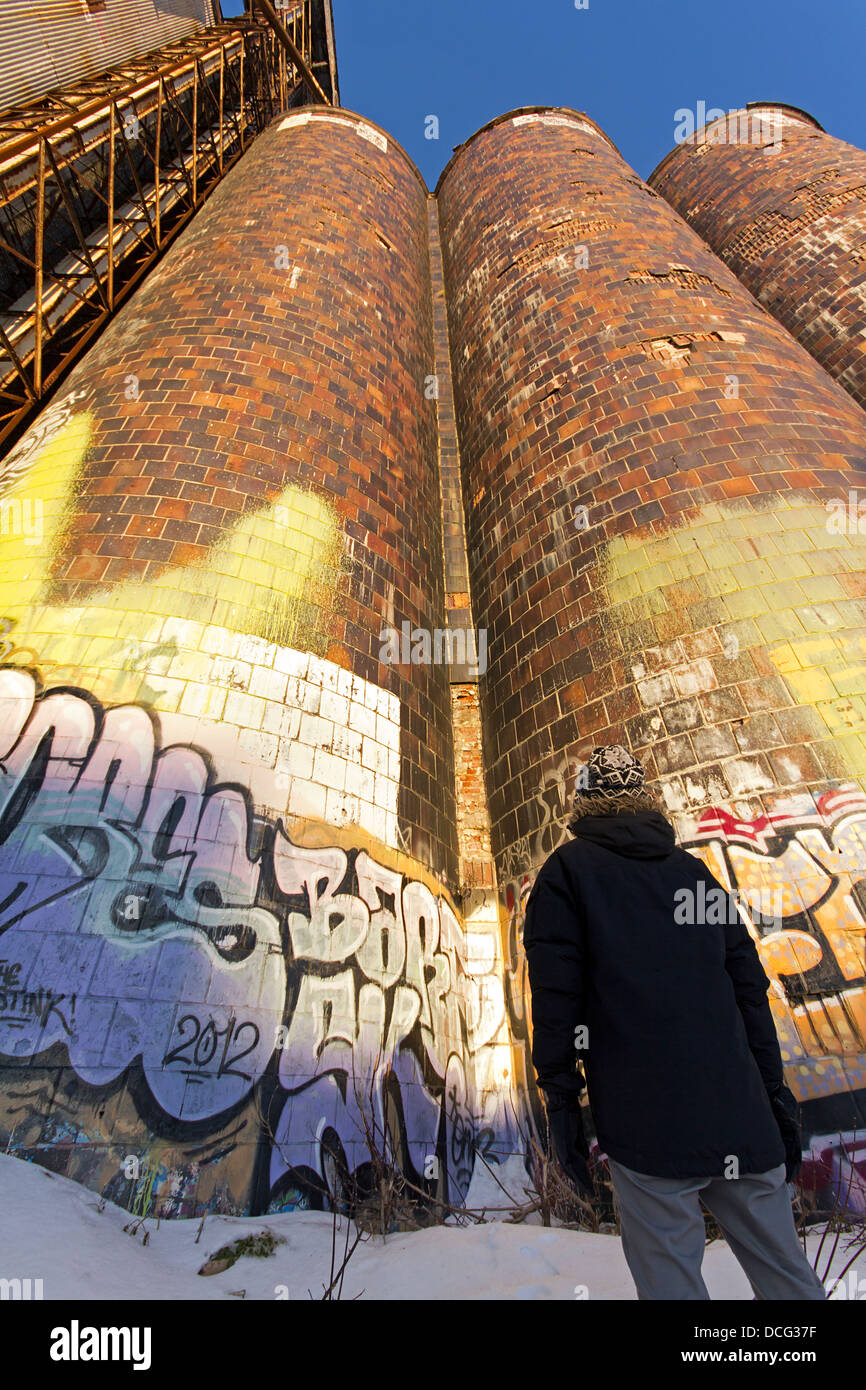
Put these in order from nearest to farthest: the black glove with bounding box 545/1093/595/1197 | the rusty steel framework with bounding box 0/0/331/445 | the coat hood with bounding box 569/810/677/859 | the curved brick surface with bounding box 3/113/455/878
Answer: the black glove with bounding box 545/1093/595/1197
the coat hood with bounding box 569/810/677/859
the curved brick surface with bounding box 3/113/455/878
the rusty steel framework with bounding box 0/0/331/445

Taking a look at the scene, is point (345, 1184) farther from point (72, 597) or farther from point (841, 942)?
point (72, 597)

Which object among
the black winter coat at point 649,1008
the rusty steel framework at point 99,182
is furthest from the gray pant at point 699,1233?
the rusty steel framework at point 99,182

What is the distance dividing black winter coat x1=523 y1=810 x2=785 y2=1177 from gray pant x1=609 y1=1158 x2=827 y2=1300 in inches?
4.2

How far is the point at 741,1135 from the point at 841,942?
3.59m

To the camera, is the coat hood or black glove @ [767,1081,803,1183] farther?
the coat hood

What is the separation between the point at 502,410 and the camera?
11023mm

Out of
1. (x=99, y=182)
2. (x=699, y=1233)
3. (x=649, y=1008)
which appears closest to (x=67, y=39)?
(x=99, y=182)

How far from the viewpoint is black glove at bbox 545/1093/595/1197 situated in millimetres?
2408

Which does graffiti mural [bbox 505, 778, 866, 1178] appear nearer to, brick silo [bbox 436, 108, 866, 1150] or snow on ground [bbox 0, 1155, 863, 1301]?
brick silo [bbox 436, 108, 866, 1150]

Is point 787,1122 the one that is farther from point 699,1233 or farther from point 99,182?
point 99,182

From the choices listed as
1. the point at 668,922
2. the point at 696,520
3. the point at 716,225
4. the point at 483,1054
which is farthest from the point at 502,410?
the point at 716,225

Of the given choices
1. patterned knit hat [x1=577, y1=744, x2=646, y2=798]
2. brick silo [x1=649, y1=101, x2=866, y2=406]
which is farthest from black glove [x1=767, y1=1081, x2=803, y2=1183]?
brick silo [x1=649, y1=101, x2=866, y2=406]

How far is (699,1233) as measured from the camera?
7.30 feet

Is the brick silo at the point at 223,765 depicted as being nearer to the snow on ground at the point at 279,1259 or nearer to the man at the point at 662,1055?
the snow on ground at the point at 279,1259
